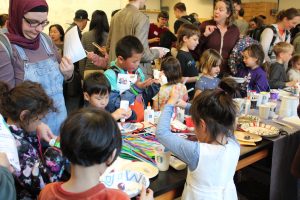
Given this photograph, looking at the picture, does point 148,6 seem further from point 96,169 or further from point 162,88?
point 96,169

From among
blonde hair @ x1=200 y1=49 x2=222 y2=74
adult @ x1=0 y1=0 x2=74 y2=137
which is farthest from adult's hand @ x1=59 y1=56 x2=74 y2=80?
blonde hair @ x1=200 y1=49 x2=222 y2=74

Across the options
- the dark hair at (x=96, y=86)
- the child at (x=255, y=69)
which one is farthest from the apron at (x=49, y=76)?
the child at (x=255, y=69)

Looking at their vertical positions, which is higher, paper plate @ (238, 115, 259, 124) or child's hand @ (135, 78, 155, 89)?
child's hand @ (135, 78, 155, 89)

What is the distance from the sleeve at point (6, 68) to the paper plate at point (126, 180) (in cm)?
70

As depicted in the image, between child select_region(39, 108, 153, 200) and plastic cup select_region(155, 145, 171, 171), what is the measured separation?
528 mm

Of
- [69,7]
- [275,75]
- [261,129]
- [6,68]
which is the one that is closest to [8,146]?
[6,68]

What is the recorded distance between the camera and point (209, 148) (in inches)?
52.9

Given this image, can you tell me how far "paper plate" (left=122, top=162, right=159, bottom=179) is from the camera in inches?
55.7

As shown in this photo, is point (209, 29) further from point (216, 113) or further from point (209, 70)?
point (216, 113)

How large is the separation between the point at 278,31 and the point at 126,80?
2619mm

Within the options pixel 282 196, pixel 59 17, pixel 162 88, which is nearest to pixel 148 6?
pixel 59 17

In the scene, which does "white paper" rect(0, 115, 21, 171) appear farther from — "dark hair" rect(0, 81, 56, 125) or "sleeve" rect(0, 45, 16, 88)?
"sleeve" rect(0, 45, 16, 88)

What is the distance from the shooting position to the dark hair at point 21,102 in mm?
1287

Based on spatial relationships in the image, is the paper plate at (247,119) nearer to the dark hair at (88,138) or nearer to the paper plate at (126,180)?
the paper plate at (126,180)
